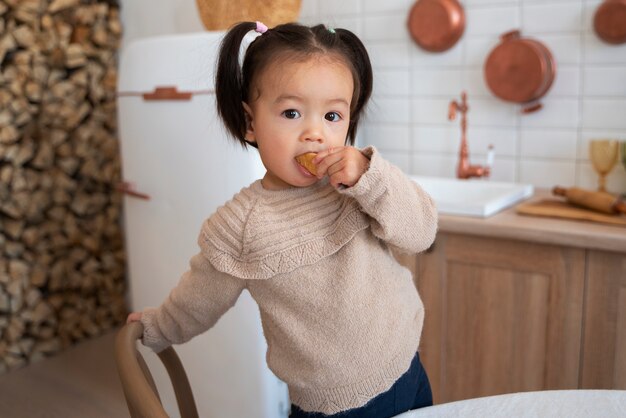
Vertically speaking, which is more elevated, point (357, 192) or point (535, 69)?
Answer: point (535, 69)

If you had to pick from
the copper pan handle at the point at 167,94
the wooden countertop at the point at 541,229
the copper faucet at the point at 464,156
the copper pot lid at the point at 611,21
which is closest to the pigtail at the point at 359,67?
the wooden countertop at the point at 541,229

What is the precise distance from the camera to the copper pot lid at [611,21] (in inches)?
78.8

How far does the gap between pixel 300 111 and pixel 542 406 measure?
1.74 feet

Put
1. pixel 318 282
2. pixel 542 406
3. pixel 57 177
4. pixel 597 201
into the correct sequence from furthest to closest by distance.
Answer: pixel 57 177, pixel 597 201, pixel 318 282, pixel 542 406

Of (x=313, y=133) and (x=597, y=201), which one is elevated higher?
(x=313, y=133)

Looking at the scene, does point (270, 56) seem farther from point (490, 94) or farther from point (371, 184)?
point (490, 94)

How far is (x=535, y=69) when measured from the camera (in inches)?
84.7

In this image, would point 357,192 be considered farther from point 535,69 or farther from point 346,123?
point 535,69

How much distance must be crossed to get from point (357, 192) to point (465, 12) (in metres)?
1.59

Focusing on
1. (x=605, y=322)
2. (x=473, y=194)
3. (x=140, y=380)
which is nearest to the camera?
(x=140, y=380)

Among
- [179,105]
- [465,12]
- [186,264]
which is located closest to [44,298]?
[186,264]

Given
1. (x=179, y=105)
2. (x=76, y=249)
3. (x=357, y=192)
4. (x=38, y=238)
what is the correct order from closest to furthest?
(x=357, y=192) → (x=179, y=105) → (x=38, y=238) → (x=76, y=249)

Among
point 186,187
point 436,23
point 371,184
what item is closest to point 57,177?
point 186,187

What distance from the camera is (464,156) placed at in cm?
233
